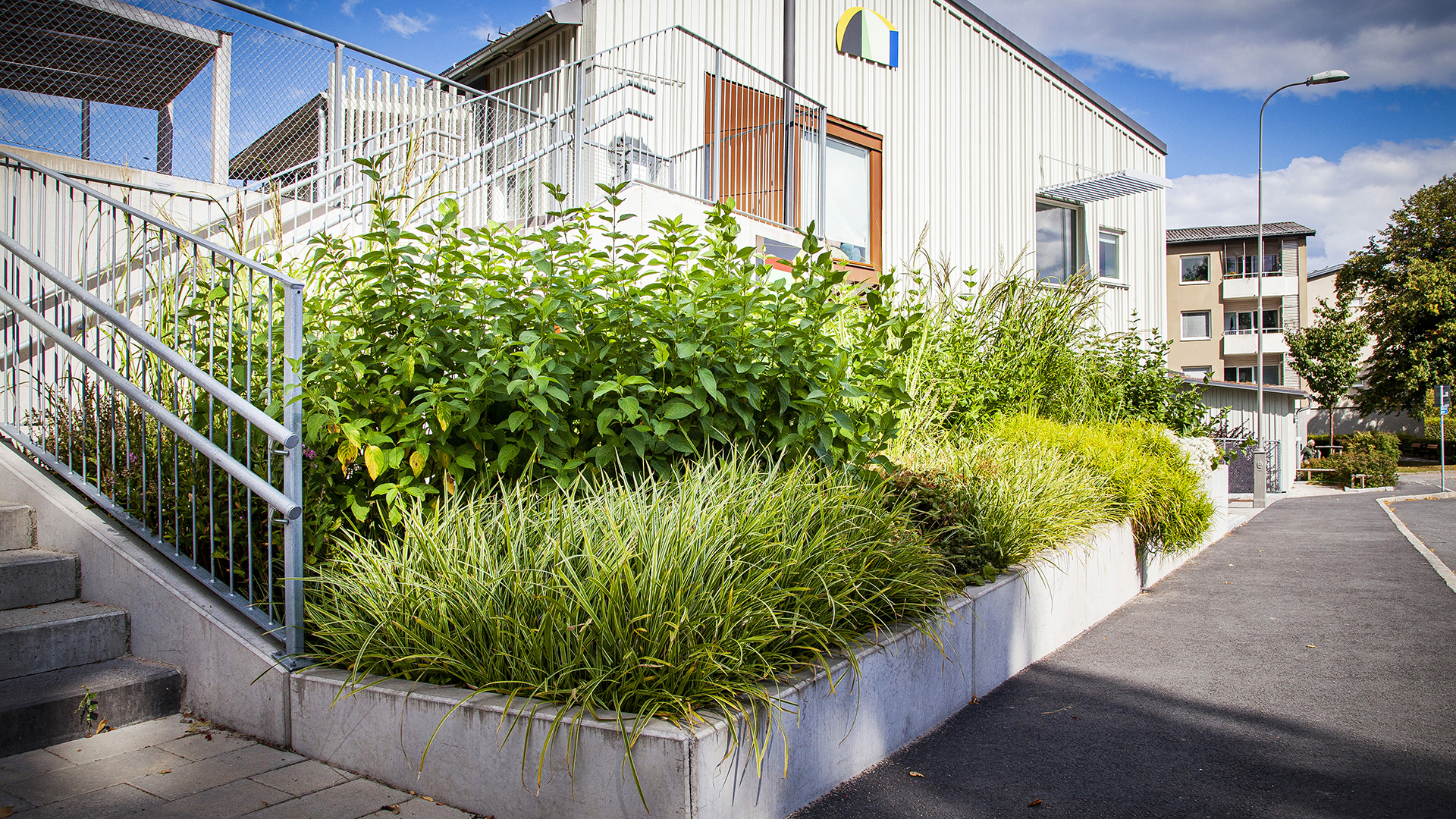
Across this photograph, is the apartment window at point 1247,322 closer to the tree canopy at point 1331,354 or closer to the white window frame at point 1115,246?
the tree canopy at point 1331,354

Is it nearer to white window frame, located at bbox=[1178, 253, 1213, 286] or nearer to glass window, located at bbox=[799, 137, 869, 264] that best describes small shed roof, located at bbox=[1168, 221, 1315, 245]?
white window frame, located at bbox=[1178, 253, 1213, 286]

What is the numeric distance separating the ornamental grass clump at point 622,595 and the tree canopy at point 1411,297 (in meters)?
42.3

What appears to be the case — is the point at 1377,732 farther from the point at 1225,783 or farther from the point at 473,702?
the point at 473,702

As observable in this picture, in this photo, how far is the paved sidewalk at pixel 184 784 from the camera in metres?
2.33

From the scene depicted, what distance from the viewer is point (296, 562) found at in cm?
288

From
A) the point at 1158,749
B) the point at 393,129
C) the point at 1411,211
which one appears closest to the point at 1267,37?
the point at 1411,211

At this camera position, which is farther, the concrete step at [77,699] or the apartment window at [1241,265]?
the apartment window at [1241,265]

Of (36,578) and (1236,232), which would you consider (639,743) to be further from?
(1236,232)

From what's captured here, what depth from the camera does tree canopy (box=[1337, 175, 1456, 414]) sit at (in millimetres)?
35156

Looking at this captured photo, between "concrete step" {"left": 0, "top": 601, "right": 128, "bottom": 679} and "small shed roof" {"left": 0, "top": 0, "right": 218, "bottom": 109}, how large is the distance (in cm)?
360

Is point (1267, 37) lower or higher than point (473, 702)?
higher

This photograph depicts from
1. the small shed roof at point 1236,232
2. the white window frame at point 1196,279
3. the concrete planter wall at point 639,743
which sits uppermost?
the small shed roof at point 1236,232

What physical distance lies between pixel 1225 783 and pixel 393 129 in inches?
272

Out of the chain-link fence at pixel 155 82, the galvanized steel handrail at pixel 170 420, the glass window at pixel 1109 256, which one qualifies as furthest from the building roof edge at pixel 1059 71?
the galvanized steel handrail at pixel 170 420
